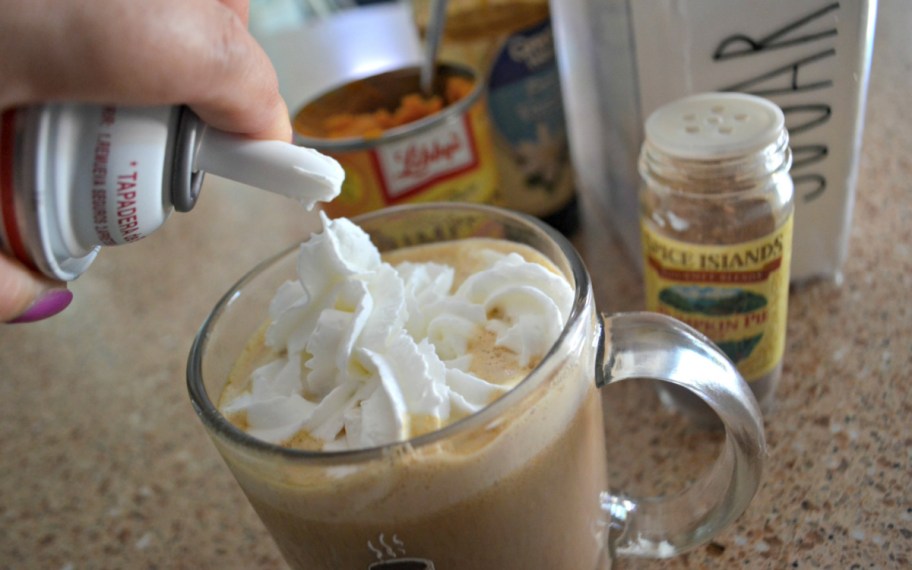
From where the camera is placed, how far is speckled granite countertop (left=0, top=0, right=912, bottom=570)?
48 cm

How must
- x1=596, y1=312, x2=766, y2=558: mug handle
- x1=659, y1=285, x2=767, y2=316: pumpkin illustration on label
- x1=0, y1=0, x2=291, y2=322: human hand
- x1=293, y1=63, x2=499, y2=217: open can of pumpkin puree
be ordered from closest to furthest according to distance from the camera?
x1=0, y1=0, x2=291, y2=322: human hand
x1=596, y1=312, x2=766, y2=558: mug handle
x1=659, y1=285, x2=767, y2=316: pumpkin illustration on label
x1=293, y1=63, x2=499, y2=217: open can of pumpkin puree

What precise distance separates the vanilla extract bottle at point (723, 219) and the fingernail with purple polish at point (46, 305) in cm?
36

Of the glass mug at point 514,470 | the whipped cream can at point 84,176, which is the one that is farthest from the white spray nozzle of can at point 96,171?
the glass mug at point 514,470

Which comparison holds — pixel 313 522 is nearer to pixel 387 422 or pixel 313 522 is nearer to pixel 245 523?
pixel 387 422

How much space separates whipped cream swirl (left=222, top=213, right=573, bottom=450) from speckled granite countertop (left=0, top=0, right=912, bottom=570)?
0.19 m

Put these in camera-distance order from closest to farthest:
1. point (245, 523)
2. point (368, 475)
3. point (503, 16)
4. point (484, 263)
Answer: point (368, 475) → point (484, 263) → point (245, 523) → point (503, 16)

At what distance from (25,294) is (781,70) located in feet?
1.59

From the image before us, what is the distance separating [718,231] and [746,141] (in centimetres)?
7

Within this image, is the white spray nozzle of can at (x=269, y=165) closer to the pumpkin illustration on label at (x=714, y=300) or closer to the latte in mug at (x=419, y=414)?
the latte in mug at (x=419, y=414)

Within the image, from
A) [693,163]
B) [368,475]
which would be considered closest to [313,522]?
[368,475]

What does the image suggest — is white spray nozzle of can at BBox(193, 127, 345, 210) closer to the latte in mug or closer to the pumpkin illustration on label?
Answer: the latte in mug

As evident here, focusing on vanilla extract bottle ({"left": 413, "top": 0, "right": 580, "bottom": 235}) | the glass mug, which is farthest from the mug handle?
vanilla extract bottle ({"left": 413, "top": 0, "right": 580, "bottom": 235})

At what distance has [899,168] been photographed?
2.47ft

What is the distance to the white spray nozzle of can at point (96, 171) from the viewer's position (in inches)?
11.3
